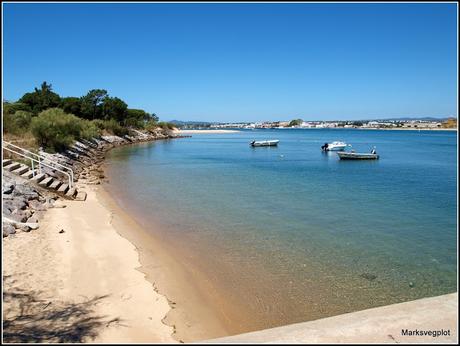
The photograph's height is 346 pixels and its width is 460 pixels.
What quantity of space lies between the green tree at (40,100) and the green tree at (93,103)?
27.3ft

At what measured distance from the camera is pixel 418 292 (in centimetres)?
943

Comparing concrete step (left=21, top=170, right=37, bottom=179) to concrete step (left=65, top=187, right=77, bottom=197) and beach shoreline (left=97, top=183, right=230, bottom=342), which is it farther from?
beach shoreline (left=97, top=183, right=230, bottom=342)

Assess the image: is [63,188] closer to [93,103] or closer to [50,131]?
[50,131]

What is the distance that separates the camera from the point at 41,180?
1744 centimetres

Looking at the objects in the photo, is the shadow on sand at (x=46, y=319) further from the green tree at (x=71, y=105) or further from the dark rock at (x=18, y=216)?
the green tree at (x=71, y=105)

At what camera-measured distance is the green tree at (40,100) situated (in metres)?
55.8

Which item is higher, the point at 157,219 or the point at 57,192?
the point at 57,192

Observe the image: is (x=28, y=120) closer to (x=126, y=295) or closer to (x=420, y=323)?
(x=126, y=295)

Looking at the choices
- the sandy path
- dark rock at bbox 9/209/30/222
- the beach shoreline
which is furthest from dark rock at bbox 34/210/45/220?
the beach shoreline

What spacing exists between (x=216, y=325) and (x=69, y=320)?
10.0ft

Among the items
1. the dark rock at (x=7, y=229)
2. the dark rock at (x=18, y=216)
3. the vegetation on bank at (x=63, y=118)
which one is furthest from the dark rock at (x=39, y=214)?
the vegetation on bank at (x=63, y=118)

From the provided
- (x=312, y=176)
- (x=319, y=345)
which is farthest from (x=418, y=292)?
(x=312, y=176)

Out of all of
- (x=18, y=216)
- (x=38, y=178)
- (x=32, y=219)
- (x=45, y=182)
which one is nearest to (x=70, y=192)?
(x=45, y=182)

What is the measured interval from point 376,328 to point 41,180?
17.5 meters
